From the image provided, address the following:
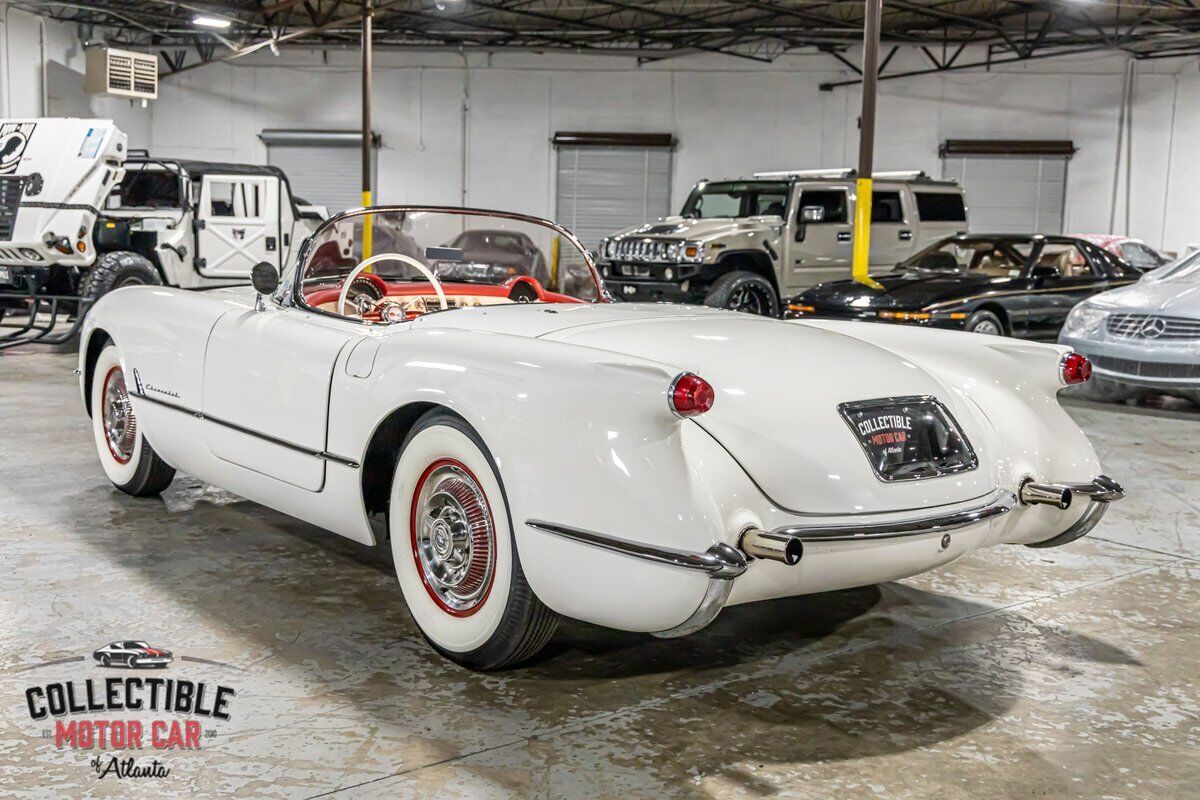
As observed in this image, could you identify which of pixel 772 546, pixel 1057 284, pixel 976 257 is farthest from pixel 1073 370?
pixel 976 257

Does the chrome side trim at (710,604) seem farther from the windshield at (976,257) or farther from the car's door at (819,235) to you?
the car's door at (819,235)

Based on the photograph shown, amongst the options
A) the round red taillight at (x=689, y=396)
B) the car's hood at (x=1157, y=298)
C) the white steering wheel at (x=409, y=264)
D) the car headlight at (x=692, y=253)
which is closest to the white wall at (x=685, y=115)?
the car headlight at (x=692, y=253)

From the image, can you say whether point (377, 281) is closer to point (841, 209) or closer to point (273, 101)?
point (841, 209)

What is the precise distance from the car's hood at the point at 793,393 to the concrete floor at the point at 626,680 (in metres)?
0.54

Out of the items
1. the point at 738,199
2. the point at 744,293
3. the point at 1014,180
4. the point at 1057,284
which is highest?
the point at 1014,180

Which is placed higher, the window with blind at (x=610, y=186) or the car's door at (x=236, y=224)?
the window with blind at (x=610, y=186)

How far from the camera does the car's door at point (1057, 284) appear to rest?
9992mm

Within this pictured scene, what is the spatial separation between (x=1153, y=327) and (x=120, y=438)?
274 inches

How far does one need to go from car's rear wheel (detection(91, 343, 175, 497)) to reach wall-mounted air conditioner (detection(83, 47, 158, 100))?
15314 millimetres

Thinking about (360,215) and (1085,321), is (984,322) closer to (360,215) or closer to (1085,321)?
(1085,321)

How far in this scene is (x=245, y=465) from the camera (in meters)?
3.93

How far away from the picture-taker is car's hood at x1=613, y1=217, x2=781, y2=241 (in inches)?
457

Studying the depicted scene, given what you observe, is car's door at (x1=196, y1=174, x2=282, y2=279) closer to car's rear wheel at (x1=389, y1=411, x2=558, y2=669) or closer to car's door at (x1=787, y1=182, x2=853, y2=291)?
car's door at (x1=787, y1=182, x2=853, y2=291)

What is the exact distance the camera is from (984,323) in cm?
963
